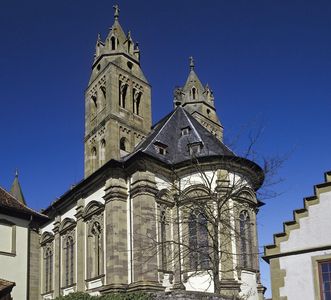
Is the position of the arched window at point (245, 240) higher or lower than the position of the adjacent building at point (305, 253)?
higher

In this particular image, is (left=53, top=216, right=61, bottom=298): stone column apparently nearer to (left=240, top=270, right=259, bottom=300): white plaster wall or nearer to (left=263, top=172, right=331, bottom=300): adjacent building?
(left=240, top=270, right=259, bottom=300): white plaster wall

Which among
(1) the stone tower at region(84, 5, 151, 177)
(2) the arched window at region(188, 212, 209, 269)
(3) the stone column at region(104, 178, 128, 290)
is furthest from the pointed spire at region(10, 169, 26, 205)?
(2) the arched window at region(188, 212, 209, 269)

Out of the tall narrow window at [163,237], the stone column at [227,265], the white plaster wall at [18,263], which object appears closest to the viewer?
the white plaster wall at [18,263]

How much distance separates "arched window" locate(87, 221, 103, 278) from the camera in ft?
104

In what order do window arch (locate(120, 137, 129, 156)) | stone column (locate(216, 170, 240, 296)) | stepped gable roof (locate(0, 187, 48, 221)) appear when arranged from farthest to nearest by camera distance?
window arch (locate(120, 137, 129, 156)), stone column (locate(216, 170, 240, 296)), stepped gable roof (locate(0, 187, 48, 221))

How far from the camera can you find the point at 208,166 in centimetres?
3086

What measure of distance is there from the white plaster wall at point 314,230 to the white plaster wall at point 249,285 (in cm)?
1197

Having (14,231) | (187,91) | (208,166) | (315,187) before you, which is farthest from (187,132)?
(187,91)

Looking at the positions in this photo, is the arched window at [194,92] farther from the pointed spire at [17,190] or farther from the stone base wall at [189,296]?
the stone base wall at [189,296]

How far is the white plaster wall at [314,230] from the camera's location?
17.3 metres

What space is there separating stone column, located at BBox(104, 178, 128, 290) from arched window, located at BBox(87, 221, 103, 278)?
1.81 m

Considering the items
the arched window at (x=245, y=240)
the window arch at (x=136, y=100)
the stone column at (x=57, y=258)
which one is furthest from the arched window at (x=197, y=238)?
the window arch at (x=136, y=100)

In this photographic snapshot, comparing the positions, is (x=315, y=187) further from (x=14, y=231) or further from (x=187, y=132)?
(x=187, y=132)

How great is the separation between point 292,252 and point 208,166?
44.6 ft
